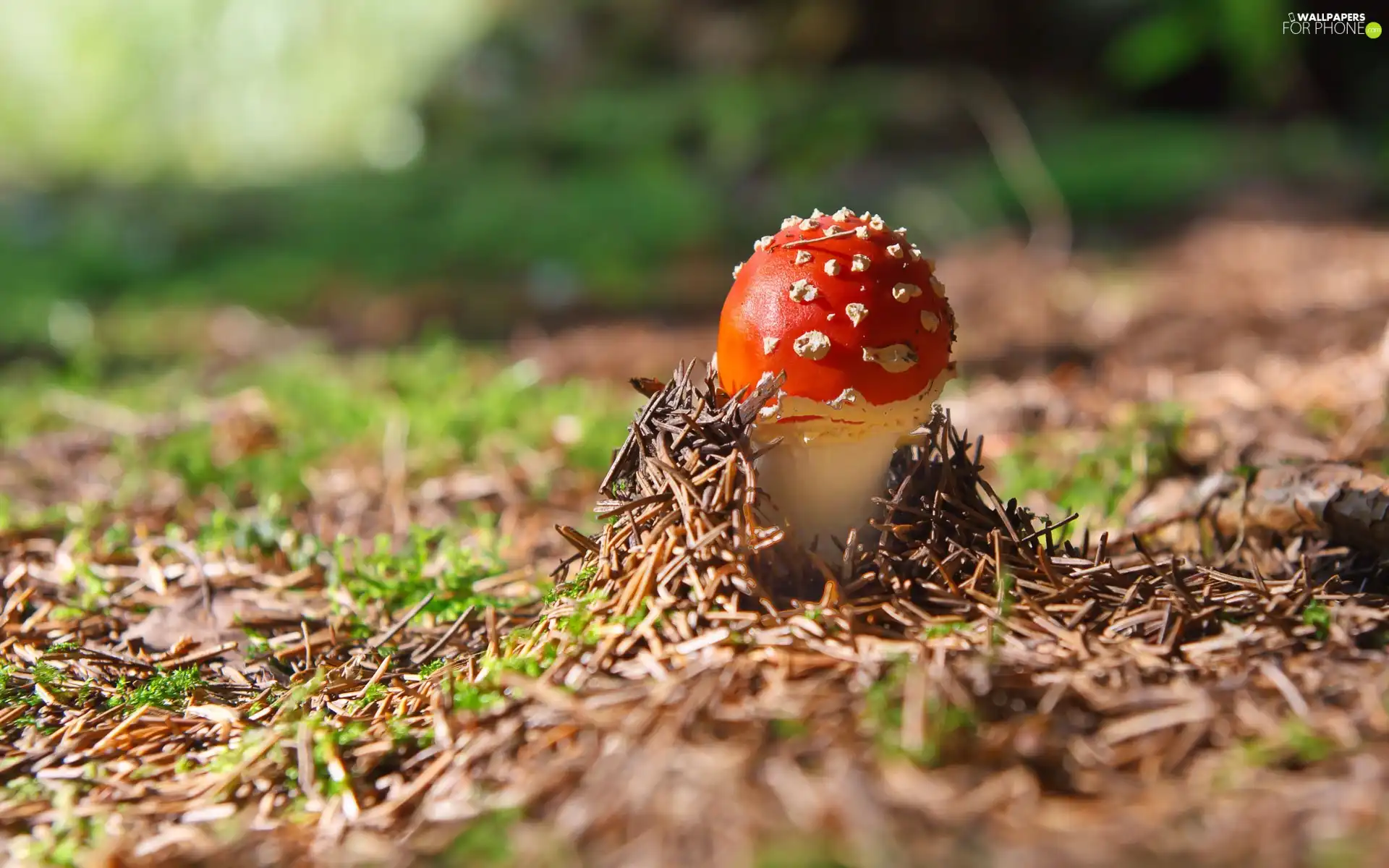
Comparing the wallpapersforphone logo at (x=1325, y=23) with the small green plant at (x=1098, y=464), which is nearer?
the small green plant at (x=1098, y=464)

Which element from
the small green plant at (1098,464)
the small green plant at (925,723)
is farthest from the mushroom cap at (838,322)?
the small green plant at (1098,464)

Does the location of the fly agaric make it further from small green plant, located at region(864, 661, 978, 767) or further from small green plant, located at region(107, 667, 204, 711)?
small green plant, located at region(107, 667, 204, 711)

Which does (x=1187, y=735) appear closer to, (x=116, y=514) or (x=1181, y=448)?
(x=1181, y=448)

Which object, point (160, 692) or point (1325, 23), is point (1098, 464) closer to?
point (160, 692)

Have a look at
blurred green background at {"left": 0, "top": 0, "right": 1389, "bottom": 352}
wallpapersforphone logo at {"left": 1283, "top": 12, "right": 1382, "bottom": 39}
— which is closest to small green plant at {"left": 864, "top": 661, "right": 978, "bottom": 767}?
blurred green background at {"left": 0, "top": 0, "right": 1389, "bottom": 352}

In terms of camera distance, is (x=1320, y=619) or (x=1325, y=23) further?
(x=1325, y=23)

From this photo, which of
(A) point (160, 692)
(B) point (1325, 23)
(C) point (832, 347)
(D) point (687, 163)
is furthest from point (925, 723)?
(B) point (1325, 23)

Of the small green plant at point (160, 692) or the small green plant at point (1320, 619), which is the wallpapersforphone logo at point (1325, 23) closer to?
the small green plant at point (1320, 619)
